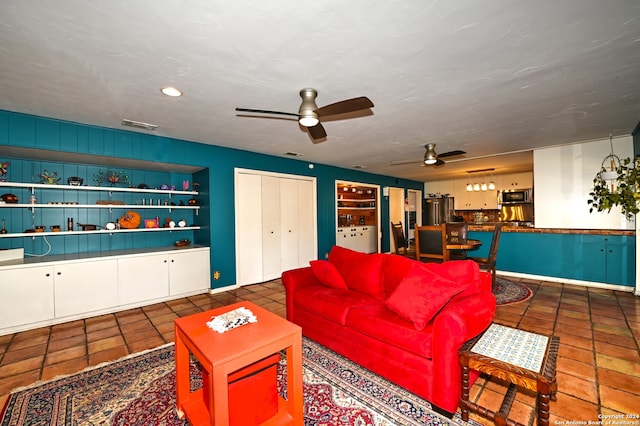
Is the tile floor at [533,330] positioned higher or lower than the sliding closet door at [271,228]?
lower

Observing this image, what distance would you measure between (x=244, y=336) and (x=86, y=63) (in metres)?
2.38

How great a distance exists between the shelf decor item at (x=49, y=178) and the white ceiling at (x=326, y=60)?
1001mm

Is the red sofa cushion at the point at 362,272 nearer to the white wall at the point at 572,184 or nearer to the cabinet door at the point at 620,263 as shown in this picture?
the white wall at the point at 572,184

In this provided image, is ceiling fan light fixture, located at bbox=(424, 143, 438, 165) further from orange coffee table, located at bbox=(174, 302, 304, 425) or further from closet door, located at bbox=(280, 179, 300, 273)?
orange coffee table, located at bbox=(174, 302, 304, 425)

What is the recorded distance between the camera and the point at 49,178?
359 cm

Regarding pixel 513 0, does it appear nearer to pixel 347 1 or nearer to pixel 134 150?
pixel 347 1

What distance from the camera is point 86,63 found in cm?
207

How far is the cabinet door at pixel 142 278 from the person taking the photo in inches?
146

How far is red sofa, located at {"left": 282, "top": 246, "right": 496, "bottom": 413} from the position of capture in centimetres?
170

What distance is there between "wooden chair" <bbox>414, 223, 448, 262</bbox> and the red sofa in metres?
1.80

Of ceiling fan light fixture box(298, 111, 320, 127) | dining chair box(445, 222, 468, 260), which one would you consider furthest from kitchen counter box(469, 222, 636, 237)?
ceiling fan light fixture box(298, 111, 320, 127)

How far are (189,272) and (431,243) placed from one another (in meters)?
3.92

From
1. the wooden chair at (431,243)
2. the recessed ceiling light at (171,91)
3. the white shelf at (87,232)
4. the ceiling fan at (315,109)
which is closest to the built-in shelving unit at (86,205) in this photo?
the white shelf at (87,232)

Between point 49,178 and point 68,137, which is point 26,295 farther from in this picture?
point 68,137
